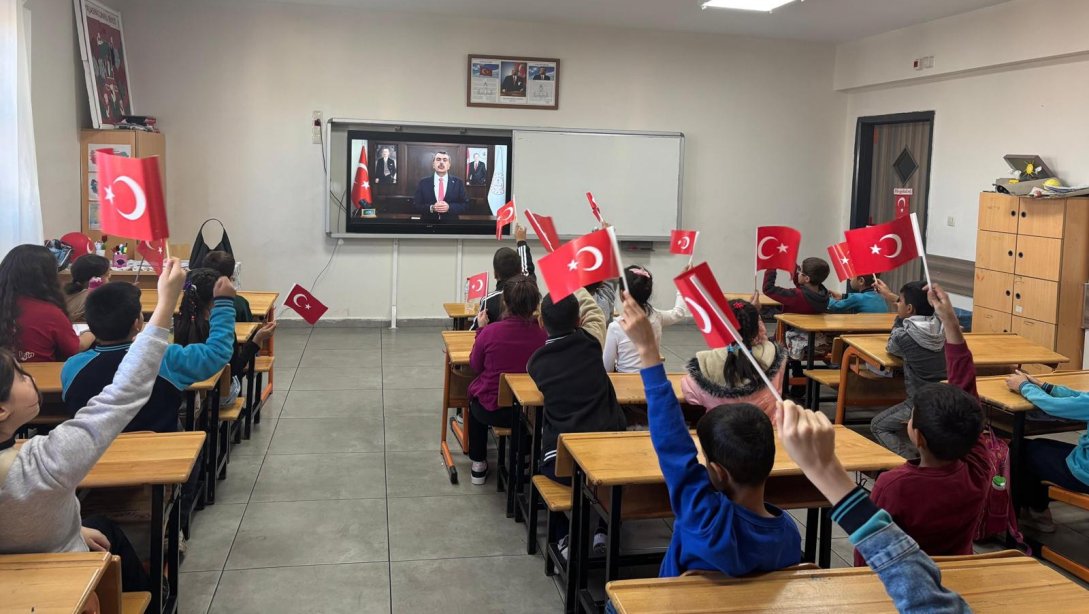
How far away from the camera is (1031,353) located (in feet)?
14.1

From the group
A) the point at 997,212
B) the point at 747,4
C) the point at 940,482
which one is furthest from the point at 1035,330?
the point at 940,482

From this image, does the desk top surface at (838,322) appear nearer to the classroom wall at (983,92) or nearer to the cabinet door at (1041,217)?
the cabinet door at (1041,217)

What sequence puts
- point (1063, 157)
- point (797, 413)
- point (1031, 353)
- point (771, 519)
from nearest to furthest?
point (797, 413), point (771, 519), point (1031, 353), point (1063, 157)

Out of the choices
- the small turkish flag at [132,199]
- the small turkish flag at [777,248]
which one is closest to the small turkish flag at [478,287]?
the small turkish flag at [777,248]

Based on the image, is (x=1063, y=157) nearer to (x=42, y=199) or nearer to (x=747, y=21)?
(x=747, y=21)

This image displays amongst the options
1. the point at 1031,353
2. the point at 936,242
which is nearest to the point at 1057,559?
the point at 1031,353

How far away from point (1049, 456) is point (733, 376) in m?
1.43

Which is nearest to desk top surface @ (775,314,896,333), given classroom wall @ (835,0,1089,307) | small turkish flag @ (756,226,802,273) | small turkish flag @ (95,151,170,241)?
small turkish flag @ (756,226,802,273)

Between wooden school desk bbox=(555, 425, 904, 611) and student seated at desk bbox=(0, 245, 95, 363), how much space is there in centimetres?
228

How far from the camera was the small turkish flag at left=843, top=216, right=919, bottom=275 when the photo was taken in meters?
3.25

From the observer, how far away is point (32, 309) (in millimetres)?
3521

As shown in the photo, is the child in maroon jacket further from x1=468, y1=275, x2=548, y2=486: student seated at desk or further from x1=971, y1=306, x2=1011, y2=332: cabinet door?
x1=971, y1=306, x2=1011, y2=332: cabinet door

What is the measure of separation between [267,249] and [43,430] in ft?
15.1

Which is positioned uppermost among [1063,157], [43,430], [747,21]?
[747,21]
